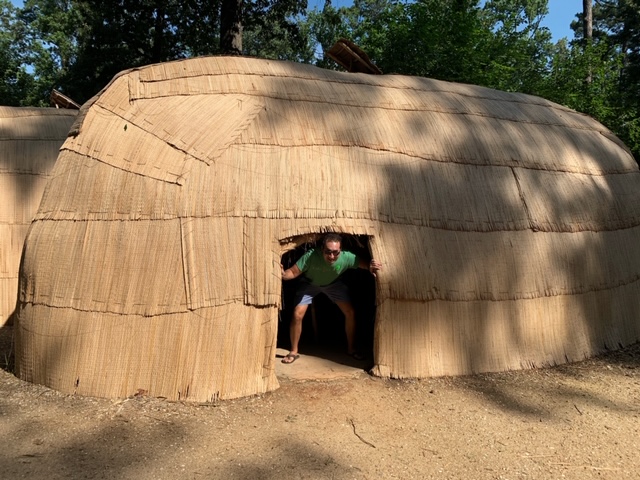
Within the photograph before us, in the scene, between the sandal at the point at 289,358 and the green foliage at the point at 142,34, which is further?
the green foliage at the point at 142,34

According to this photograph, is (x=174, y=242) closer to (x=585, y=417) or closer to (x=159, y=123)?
(x=159, y=123)

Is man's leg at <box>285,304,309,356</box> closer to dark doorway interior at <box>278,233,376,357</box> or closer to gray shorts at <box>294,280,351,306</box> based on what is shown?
gray shorts at <box>294,280,351,306</box>

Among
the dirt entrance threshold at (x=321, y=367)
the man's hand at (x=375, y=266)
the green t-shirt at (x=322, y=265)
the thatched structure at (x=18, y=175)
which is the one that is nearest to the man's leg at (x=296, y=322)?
the dirt entrance threshold at (x=321, y=367)

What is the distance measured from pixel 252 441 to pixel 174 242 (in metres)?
1.97

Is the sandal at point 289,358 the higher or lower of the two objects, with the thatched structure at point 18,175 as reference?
lower

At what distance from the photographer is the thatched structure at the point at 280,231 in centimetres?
479

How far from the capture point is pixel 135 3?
16391 mm

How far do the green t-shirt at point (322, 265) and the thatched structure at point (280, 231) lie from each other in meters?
0.34

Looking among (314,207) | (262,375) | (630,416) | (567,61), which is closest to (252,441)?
(262,375)

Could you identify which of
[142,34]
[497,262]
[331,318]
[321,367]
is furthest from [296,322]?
[142,34]

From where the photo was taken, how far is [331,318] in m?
7.61

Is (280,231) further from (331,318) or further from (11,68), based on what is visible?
(11,68)

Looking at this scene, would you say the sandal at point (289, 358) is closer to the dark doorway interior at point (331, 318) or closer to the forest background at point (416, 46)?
the dark doorway interior at point (331, 318)

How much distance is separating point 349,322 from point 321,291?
0.53 m
